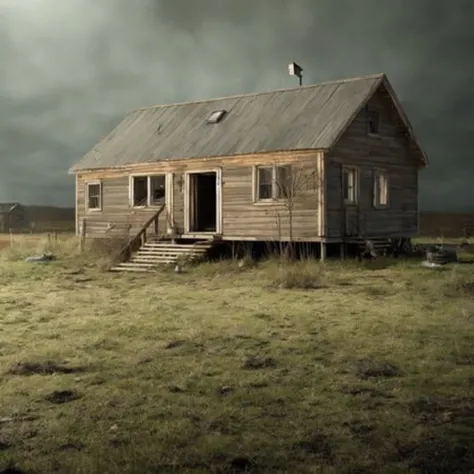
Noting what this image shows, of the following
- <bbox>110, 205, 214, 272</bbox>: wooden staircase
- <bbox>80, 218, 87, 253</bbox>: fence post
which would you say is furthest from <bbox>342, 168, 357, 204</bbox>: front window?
<bbox>80, 218, 87, 253</bbox>: fence post

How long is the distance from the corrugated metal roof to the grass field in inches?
376

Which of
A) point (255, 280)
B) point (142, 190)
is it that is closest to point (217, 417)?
point (255, 280)

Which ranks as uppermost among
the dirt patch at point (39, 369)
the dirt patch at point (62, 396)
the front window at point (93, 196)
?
the front window at point (93, 196)

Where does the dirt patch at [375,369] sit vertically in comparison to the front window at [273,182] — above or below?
below

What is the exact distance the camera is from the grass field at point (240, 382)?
5652 millimetres

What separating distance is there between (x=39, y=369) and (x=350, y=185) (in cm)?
1869

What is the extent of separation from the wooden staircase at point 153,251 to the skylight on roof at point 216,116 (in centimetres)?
A: 421

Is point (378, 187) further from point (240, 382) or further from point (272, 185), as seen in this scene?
point (240, 382)

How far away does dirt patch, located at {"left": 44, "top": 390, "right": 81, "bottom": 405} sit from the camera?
7363 millimetres

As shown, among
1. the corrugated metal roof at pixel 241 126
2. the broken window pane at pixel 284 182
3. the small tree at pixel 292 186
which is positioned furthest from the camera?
the corrugated metal roof at pixel 241 126

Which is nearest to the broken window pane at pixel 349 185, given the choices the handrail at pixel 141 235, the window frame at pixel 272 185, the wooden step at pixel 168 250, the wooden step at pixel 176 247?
the window frame at pixel 272 185

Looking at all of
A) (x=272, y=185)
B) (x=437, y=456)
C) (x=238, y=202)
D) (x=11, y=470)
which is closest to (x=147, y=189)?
(x=238, y=202)

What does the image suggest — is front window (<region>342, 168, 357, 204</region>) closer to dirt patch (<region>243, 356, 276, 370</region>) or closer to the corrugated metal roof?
the corrugated metal roof

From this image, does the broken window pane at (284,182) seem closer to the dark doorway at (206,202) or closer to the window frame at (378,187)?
the window frame at (378,187)
